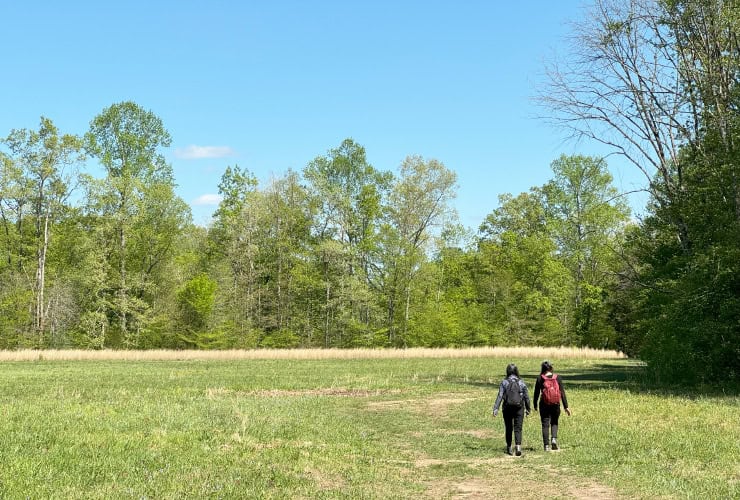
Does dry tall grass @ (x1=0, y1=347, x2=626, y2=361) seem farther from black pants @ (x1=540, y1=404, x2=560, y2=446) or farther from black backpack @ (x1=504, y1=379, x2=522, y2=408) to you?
black backpack @ (x1=504, y1=379, x2=522, y2=408)

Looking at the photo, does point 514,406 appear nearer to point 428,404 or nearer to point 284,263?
point 428,404

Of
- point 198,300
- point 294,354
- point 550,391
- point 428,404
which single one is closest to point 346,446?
point 550,391

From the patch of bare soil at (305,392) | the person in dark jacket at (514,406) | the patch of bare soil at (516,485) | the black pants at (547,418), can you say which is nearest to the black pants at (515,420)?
the person in dark jacket at (514,406)

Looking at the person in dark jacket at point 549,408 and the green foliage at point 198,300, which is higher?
the green foliage at point 198,300

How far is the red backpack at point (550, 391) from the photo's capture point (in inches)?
566

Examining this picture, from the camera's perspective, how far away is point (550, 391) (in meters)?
14.5

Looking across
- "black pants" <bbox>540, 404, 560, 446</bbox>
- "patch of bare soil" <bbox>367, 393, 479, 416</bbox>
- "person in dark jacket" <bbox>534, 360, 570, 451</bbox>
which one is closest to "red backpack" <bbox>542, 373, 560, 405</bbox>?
"person in dark jacket" <bbox>534, 360, 570, 451</bbox>

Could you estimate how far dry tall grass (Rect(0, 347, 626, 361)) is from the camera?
168 ft

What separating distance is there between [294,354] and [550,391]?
44436mm

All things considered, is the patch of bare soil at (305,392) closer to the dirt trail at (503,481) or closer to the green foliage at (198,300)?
the dirt trail at (503,481)

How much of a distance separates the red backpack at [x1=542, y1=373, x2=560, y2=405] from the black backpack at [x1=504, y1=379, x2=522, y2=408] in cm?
65

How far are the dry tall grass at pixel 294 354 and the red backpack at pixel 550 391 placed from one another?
140 ft

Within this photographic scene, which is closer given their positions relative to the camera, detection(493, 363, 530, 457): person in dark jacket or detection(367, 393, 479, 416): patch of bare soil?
detection(493, 363, 530, 457): person in dark jacket

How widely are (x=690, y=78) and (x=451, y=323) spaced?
44.8 m
